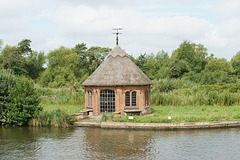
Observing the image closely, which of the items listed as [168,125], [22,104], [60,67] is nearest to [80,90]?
[22,104]

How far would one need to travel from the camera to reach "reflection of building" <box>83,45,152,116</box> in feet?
83.1

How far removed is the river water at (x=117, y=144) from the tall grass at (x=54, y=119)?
2.53ft

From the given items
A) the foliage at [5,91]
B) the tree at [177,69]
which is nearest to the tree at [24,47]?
the tree at [177,69]

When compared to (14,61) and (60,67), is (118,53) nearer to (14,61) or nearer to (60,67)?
(60,67)

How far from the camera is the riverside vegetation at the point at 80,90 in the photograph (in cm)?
2359

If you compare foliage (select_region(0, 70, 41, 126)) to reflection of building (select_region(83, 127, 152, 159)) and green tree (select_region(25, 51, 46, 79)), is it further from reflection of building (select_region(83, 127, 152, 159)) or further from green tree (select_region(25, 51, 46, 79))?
green tree (select_region(25, 51, 46, 79))

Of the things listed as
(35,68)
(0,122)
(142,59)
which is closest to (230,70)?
(142,59)

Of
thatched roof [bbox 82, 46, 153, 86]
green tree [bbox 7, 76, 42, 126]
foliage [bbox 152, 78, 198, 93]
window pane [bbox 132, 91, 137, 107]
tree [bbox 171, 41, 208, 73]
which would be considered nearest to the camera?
green tree [bbox 7, 76, 42, 126]

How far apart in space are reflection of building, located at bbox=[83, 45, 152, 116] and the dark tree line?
29203 millimetres

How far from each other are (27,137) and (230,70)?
62428mm

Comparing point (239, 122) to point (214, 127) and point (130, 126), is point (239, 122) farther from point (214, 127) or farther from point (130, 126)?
point (130, 126)

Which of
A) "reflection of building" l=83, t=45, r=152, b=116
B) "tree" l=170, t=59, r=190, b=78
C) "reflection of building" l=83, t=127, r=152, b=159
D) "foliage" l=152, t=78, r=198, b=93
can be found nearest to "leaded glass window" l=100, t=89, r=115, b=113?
"reflection of building" l=83, t=45, r=152, b=116

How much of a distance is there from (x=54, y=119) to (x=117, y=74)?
631 cm

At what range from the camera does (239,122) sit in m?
22.7
